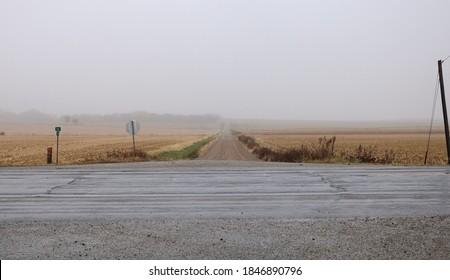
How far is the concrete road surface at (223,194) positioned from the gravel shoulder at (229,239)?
85cm

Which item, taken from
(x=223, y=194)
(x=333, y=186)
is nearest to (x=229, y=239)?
(x=223, y=194)

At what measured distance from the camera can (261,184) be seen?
13.9m

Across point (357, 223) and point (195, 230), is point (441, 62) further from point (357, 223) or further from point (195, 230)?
point (195, 230)

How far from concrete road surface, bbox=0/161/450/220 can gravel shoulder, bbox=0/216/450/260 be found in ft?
2.79

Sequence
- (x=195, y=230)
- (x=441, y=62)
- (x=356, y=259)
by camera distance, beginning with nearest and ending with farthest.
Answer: (x=356, y=259) → (x=195, y=230) → (x=441, y=62)

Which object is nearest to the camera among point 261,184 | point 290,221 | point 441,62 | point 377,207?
point 290,221

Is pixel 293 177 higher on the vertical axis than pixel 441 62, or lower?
lower

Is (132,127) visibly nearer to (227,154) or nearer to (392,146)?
(227,154)

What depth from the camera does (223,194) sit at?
466 inches

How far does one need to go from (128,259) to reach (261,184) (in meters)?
8.22

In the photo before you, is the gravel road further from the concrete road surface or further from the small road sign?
the concrete road surface

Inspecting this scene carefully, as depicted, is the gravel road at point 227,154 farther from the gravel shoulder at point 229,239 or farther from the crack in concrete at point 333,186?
the gravel shoulder at point 229,239

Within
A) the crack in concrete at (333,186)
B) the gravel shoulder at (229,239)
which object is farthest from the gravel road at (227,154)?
the gravel shoulder at (229,239)
